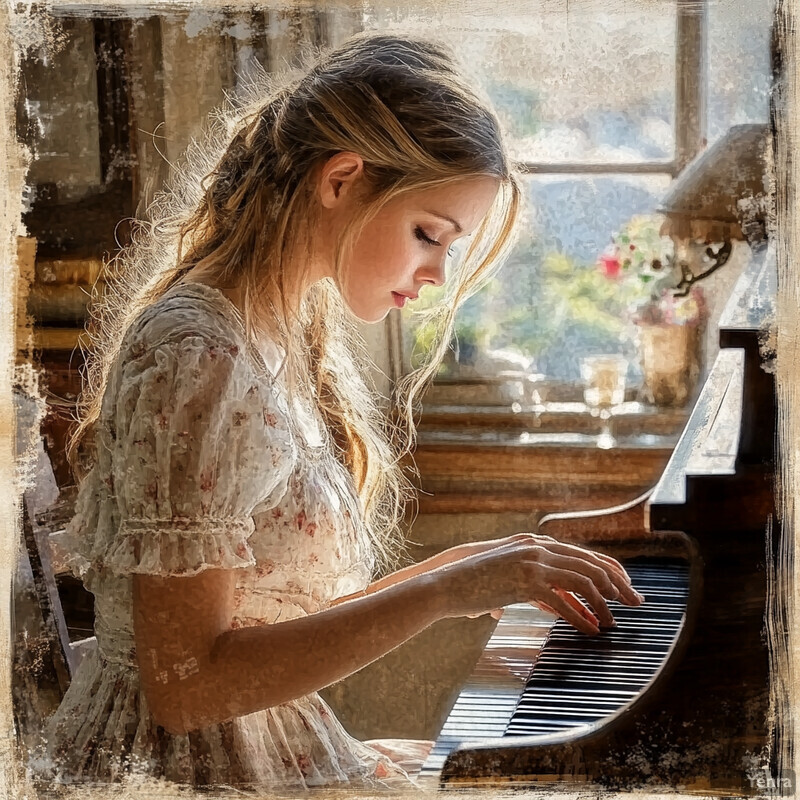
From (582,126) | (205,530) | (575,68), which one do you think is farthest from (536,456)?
(205,530)

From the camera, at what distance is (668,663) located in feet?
3.53

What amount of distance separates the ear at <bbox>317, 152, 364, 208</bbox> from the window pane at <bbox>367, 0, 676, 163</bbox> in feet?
1.23

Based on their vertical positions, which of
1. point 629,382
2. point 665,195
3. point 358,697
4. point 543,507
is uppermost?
point 665,195

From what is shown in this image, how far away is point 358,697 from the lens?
207cm

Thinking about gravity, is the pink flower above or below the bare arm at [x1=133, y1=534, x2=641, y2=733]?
above

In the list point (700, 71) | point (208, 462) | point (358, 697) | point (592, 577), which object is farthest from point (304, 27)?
point (358, 697)

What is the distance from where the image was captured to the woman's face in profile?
127 centimetres

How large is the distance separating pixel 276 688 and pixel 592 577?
0.39 meters

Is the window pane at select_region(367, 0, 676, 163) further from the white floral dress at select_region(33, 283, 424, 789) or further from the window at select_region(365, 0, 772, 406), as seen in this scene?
the white floral dress at select_region(33, 283, 424, 789)

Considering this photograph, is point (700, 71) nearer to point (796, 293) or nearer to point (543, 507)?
point (796, 293)

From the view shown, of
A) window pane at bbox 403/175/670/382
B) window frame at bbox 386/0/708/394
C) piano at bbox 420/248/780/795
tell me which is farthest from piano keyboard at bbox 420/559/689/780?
window frame at bbox 386/0/708/394

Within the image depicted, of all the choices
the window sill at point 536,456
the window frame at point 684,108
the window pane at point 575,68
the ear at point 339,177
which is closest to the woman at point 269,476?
the ear at point 339,177

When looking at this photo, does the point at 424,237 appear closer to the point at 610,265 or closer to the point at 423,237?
the point at 423,237

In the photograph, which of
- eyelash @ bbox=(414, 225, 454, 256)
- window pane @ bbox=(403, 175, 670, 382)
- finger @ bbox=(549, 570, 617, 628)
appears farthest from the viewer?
window pane @ bbox=(403, 175, 670, 382)
